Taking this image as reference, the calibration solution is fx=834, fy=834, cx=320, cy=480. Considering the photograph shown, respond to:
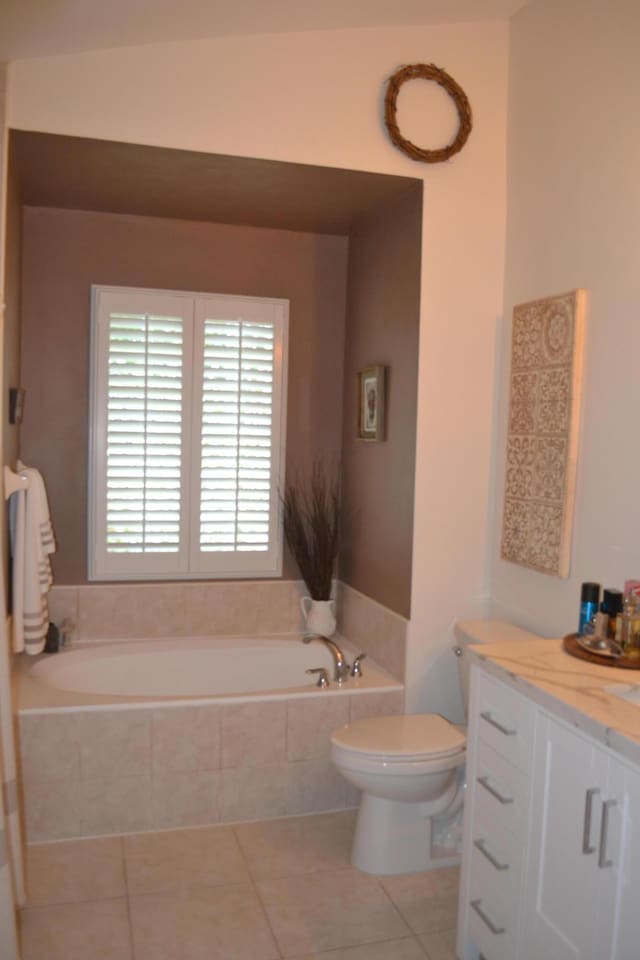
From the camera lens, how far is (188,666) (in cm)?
392

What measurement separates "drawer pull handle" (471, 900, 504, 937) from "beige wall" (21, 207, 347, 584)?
237 cm

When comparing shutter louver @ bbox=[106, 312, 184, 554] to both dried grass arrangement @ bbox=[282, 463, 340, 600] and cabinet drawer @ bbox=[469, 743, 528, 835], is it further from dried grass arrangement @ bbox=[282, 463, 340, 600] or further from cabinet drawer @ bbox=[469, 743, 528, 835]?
cabinet drawer @ bbox=[469, 743, 528, 835]

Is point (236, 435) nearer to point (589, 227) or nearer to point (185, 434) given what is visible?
point (185, 434)

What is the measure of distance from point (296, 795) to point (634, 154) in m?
2.61

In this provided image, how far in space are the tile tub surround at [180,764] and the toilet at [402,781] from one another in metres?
0.36

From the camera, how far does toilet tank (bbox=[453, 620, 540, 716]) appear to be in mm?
3098

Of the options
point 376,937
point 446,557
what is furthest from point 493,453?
point 376,937

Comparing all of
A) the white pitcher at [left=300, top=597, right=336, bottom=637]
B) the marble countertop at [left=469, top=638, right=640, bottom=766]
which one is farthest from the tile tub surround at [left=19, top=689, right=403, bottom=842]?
the marble countertop at [left=469, top=638, right=640, bottom=766]

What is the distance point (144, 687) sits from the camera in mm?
3838

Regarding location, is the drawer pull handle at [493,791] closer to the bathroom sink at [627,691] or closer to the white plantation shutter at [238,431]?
the bathroom sink at [627,691]

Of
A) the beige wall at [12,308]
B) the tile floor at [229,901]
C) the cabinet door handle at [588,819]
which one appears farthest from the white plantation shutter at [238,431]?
the cabinet door handle at [588,819]

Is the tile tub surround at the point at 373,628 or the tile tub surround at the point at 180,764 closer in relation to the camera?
the tile tub surround at the point at 180,764

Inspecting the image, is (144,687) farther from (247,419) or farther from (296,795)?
(247,419)

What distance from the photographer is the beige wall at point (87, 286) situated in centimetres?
387
